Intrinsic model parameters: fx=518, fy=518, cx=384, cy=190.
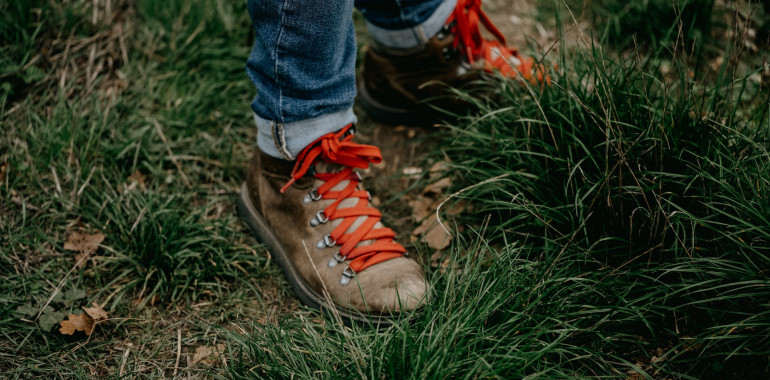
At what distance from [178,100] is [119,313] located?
99 cm

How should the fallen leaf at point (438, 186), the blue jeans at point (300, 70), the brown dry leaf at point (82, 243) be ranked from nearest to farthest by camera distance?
the blue jeans at point (300, 70) → the brown dry leaf at point (82, 243) → the fallen leaf at point (438, 186)

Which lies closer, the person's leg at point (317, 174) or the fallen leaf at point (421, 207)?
the person's leg at point (317, 174)

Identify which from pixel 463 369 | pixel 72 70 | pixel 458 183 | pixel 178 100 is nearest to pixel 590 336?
pixel 463 369

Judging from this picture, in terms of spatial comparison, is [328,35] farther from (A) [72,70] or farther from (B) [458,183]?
(A) [72,70]

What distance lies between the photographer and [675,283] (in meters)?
1.48

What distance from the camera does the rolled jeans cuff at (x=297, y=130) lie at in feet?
5.13

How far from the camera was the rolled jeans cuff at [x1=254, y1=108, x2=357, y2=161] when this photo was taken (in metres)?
1.56

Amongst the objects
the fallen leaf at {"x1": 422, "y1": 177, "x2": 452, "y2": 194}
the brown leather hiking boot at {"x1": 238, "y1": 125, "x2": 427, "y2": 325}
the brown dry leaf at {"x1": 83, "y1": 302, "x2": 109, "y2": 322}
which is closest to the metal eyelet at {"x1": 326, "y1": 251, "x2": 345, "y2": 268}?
the brown leather hiking boot at {"x1": 238, "y1": 125, "x2": 427, "y2": 325}

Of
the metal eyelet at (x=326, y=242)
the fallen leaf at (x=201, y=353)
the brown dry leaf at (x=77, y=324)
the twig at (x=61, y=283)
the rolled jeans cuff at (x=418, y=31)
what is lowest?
the fallen leaf at (x=201, y=353)

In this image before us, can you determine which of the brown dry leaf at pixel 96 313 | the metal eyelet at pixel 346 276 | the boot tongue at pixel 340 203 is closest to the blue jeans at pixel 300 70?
the boot tongue at pixel 340 203

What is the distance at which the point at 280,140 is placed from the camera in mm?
1588

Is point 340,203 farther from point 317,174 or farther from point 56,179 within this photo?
point 56,179

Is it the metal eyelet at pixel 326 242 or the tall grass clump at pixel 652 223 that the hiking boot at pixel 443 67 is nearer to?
the tall grass clump at pixel 652 223

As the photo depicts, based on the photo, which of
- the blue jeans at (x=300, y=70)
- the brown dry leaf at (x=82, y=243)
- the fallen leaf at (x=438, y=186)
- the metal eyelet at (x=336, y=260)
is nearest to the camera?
the blue jeans at (x=300, y=70)
